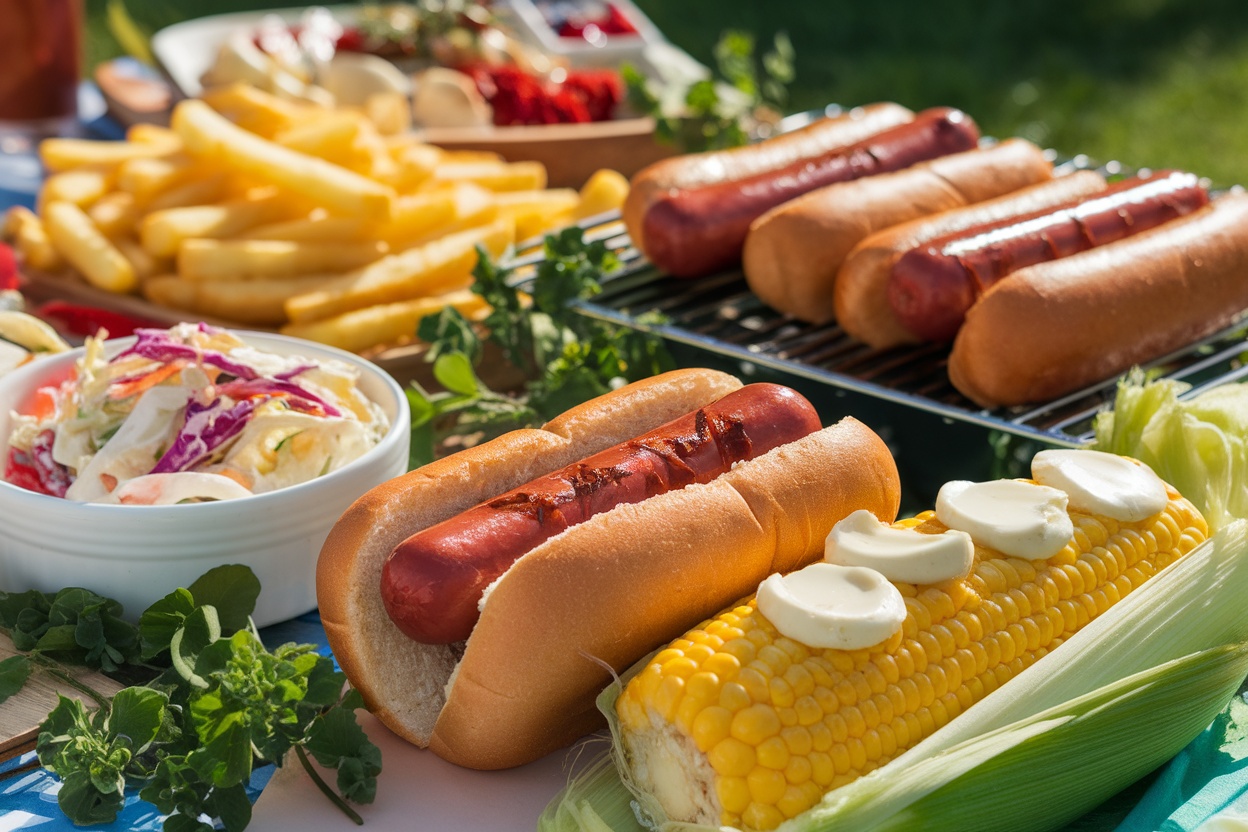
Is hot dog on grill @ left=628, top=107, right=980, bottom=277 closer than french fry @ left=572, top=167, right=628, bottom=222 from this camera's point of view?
Yes

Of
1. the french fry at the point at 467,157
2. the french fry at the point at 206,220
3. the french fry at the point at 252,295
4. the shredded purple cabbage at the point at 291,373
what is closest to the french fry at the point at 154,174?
the french fry at the point at 206,220

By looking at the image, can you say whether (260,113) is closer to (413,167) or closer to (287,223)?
(413,167)

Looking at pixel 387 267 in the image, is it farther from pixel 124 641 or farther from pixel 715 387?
pixel 124 641

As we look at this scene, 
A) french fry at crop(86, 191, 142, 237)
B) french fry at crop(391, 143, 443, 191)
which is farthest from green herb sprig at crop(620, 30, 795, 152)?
french fry at crop(86, 191, 142, 237)

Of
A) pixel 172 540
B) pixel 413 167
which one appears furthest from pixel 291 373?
pixel 413 167

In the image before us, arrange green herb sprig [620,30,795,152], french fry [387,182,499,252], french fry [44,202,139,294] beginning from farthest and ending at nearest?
green herb sprig [620,30,795,152], french fry [387,182,499,252], french fry [44,202,139,294]

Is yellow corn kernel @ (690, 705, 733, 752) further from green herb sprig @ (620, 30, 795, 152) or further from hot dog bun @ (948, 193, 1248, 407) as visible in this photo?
green herb sprig @ (620, 30, 795, 152)

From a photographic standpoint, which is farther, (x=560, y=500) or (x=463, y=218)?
(x=463, y=218)

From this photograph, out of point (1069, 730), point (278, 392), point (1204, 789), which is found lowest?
point (278, 392)
